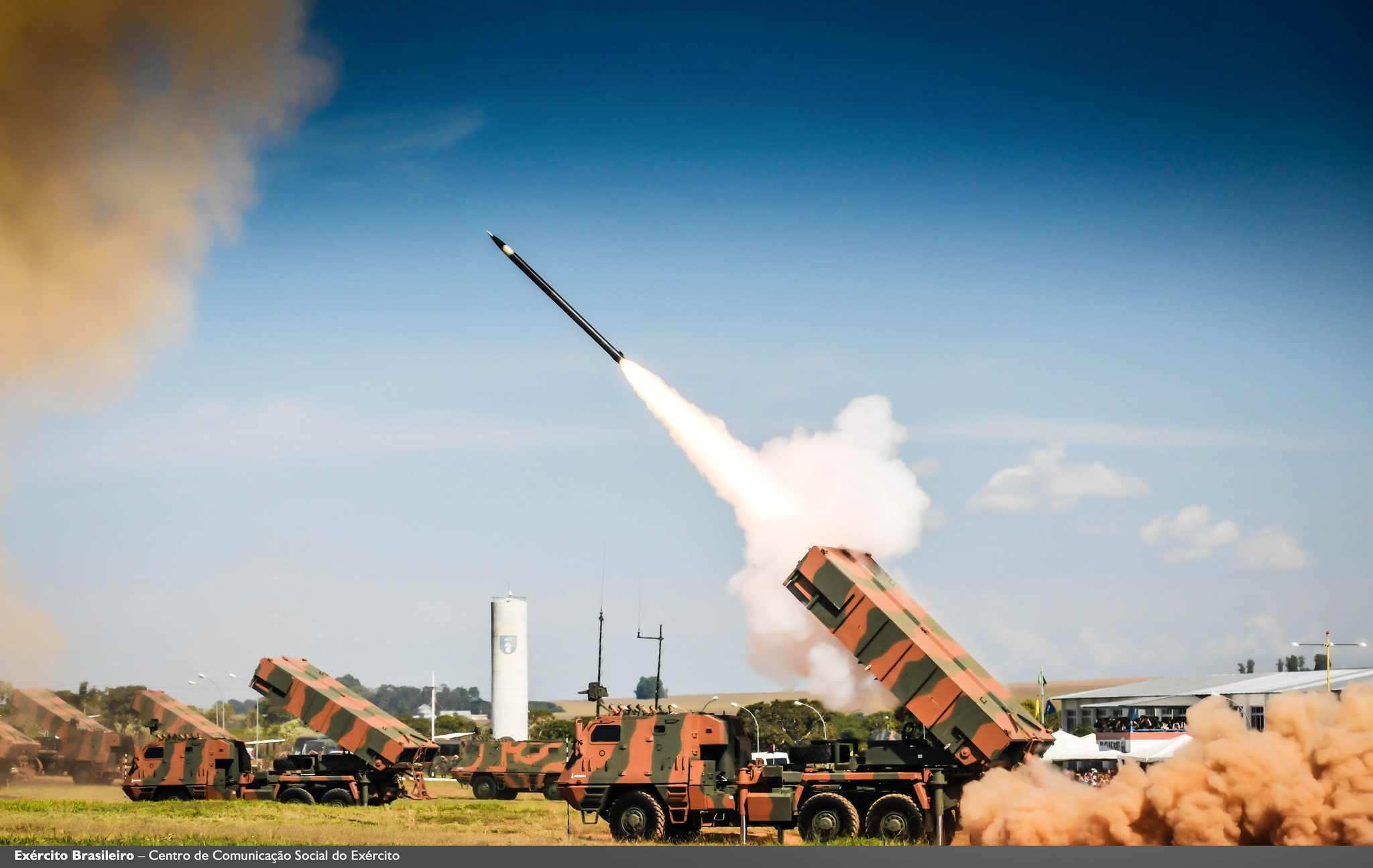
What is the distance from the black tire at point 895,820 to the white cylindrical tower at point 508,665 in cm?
4180

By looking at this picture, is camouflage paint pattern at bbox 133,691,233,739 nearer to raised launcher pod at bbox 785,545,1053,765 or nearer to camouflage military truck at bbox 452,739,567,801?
camouflage military truck at bbox 452,739,567,801

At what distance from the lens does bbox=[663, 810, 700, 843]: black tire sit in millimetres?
22312

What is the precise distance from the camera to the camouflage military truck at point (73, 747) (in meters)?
44.8

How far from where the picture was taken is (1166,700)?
70.6 meters

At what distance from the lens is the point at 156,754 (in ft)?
109

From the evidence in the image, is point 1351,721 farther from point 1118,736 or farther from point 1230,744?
point 1118,736

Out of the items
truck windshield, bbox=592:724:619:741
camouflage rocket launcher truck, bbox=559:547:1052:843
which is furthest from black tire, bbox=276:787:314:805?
truck windshield, bbox=592:724:619:741

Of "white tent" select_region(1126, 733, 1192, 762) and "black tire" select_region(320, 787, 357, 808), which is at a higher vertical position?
"white tent" select_region(1126, 733, 1192, 762)

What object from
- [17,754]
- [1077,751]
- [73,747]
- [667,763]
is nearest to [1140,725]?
[1077,751]

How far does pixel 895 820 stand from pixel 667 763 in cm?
429

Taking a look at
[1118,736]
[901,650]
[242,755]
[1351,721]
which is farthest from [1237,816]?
[1118,736]

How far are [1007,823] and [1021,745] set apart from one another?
2054 mm

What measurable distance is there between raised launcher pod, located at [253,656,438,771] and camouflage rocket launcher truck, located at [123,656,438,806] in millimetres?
21

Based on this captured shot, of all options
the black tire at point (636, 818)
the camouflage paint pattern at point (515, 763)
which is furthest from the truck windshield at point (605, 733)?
the camouflage paint pattern at point (515, 763)
